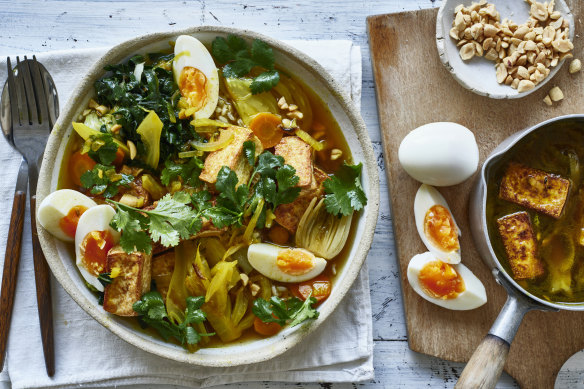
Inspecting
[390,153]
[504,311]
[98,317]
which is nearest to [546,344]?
[504,311]

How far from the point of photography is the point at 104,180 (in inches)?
91.6

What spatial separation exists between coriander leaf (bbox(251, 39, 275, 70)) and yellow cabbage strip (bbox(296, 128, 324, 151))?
0.32m

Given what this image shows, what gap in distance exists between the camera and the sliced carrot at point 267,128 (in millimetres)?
2451

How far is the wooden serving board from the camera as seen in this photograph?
2678mm

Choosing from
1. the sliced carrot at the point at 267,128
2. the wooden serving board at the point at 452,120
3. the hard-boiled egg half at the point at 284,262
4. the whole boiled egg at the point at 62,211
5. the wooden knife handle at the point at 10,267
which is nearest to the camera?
the whole boiled egg at the point at 62,211

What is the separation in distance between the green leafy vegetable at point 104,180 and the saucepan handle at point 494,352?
1.65 metres

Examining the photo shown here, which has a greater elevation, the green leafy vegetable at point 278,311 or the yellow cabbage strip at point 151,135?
the yellow cabbage strip at point 151,135

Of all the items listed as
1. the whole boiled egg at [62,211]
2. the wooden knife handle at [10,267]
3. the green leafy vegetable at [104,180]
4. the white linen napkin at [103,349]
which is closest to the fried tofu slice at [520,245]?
the white linen napkin at [103,349]

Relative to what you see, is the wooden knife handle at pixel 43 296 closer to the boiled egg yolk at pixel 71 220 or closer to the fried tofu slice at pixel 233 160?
the boiled egg yolk at pixel 71 220

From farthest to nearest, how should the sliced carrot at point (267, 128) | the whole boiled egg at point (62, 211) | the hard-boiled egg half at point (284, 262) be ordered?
1. the sliced carrot at point (267, 128)
2. the hard-boiled egg half at point (284, 262)
3. the whole boiled egg at point (62, 211)

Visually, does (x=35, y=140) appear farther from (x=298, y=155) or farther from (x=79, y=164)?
(x=298, y=155)

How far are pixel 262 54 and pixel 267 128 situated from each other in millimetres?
327

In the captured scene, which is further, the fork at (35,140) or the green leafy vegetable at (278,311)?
the fork at (35,140)

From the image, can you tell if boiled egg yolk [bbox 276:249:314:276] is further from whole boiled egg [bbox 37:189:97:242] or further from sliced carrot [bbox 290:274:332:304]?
whole boiled egg [bbox 37:189:97:242]
